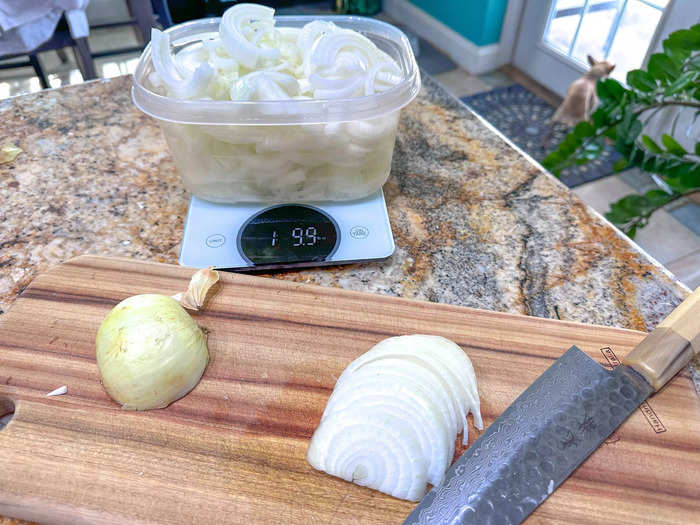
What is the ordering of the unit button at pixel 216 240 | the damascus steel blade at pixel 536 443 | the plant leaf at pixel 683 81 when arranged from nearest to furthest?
the damascus steel blade at pixel 536 443, the unit button at pixel 216 240, the plant leaf at pixel 683 81

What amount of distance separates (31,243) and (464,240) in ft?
2.66

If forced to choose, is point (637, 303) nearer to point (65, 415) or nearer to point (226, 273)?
point (226, 273)

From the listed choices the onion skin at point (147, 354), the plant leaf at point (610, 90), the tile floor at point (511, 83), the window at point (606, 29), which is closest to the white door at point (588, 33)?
the window at point (606, 29)

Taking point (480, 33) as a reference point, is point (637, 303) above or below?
above

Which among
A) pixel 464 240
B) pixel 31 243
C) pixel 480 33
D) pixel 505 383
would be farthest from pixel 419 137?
pixel 480 33

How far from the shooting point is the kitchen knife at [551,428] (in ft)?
1.82

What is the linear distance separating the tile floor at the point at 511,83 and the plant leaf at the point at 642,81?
713 mm

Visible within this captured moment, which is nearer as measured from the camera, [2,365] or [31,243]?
[2,365]

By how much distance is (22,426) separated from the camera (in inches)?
24.3

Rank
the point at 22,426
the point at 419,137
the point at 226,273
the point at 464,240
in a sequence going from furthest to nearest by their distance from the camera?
the point at 419,137
the point at 464,240
the point at 226,273
the point at 22,426

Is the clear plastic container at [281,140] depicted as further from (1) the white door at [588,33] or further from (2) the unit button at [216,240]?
(1) the white door at [588,33]

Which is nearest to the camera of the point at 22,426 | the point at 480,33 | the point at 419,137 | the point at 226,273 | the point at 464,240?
the point at 22,426

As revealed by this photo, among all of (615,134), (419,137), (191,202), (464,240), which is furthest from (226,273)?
(615,134)

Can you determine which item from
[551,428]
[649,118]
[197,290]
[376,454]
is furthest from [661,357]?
[649,118]
